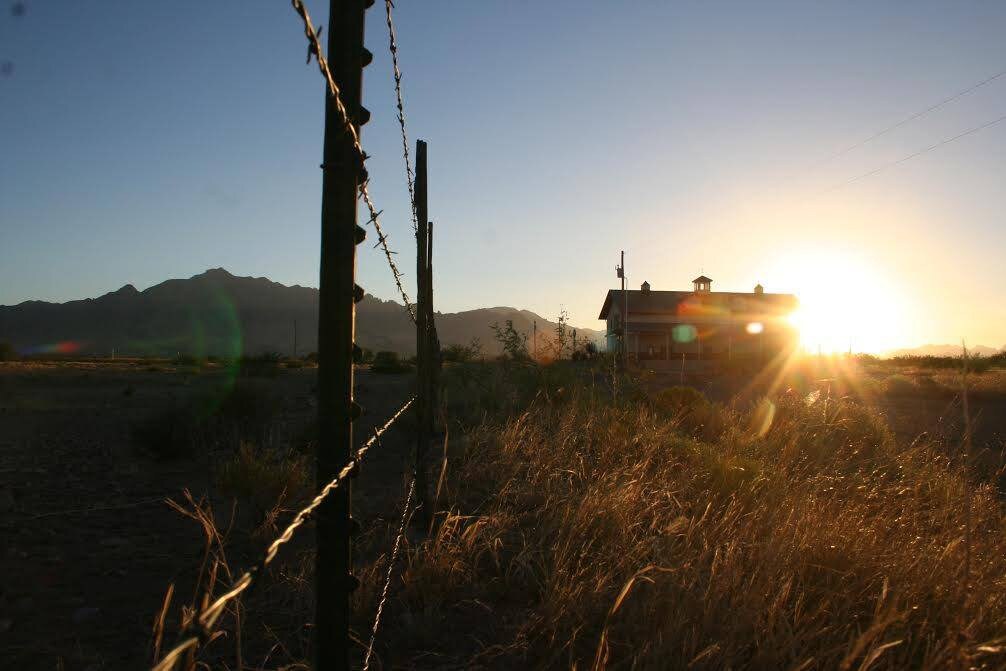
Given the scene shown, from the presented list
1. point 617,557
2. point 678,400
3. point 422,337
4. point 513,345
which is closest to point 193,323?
point 513,345

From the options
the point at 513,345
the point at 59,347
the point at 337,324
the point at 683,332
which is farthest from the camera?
the point at 59,347

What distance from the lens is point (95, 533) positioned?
18.2ft

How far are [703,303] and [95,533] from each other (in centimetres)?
4635

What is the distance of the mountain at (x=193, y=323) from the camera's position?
109562mm

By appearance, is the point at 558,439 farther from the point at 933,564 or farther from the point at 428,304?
the point at 933,564

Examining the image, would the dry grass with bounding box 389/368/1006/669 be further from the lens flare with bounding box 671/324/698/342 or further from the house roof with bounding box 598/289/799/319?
the house roof with bounding box 598/289/799/319

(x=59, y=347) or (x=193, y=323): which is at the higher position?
(x=193, y=323)

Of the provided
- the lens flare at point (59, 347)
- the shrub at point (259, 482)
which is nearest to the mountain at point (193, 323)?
the lens flare at point (59, 347)

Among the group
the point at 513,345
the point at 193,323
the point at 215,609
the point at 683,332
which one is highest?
the point at 193,323

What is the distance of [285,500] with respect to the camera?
639 centimetres

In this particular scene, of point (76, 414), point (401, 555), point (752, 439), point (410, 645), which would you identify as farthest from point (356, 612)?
point (76, 414)

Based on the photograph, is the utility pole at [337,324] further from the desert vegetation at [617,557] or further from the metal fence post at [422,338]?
the metal fence post at [422,338]

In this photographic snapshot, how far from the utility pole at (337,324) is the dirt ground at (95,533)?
1142 mm

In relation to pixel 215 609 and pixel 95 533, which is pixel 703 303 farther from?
pixel 215 609
